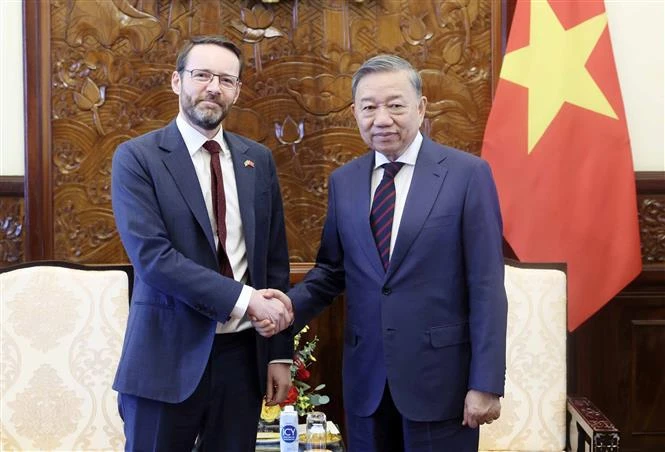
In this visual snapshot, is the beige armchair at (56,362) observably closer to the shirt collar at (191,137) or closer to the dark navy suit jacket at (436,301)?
the shirt collar at (191,137)

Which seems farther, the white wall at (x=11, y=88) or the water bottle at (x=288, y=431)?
the white wall at (x=11, y=88)

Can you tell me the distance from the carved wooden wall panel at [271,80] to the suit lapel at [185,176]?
1194 millimetres

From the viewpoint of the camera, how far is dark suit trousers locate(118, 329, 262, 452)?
203cm

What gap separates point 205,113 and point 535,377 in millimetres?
1517

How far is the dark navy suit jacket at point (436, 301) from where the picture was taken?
1949mm

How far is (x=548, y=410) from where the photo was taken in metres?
2.81

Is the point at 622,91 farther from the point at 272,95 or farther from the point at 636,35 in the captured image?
the point at 272,95

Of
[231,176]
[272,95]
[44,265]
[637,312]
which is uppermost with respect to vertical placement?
[272,95]

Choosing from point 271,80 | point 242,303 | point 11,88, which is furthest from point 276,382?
point 11,88

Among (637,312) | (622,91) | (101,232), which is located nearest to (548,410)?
(637,312)

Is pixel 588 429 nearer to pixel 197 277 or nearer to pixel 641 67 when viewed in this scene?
pixel 197 277

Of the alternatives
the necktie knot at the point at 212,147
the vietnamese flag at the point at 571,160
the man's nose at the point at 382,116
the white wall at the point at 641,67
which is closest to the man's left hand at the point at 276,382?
the necktie knot at the point at 212,147

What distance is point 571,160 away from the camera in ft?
10.6

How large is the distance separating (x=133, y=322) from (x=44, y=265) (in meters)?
0.90
